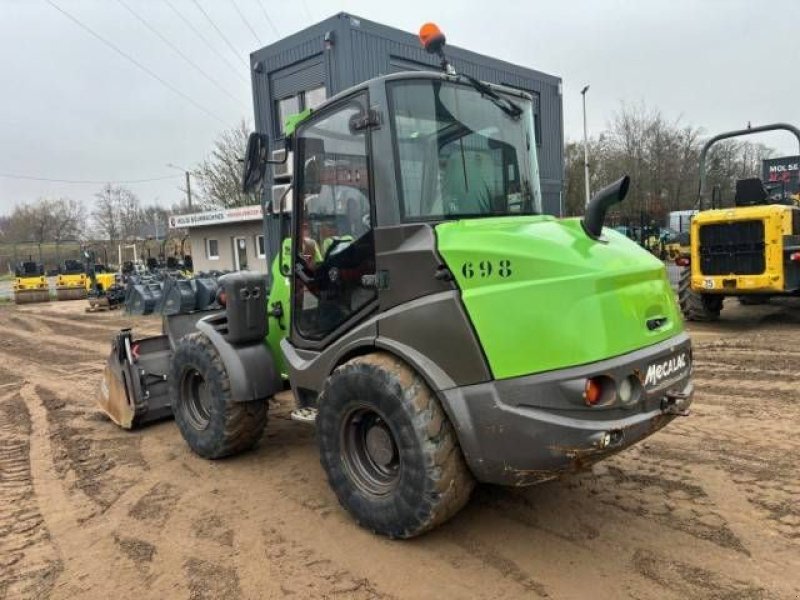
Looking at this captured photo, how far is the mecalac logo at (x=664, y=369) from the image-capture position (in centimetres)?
310

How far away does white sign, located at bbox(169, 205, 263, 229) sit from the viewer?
2278 centimetres

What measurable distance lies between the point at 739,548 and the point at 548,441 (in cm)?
129

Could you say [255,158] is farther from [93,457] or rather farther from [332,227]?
[93,457]

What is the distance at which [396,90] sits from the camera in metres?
3.38

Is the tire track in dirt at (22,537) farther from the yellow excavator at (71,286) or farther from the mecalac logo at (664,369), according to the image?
the yellow excavator at (71,286)

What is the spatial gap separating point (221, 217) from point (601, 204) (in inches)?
868

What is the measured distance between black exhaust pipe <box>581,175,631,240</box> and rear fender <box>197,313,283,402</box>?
2.43m

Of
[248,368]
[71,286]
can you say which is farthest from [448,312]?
[71,286]

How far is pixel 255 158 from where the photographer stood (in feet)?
13.3

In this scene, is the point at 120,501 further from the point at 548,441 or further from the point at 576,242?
the point at 576,242

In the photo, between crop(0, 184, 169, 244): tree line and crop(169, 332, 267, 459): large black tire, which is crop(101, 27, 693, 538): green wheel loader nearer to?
crop(169, 332, 267, 459): large black tire

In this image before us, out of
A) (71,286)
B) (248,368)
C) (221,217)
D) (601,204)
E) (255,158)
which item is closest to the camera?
(601,204)

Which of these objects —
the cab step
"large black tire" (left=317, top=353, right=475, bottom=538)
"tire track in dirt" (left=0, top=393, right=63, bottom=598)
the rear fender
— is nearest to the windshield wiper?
"large black tire" (left=317, top=353, right=475, bottom=538)

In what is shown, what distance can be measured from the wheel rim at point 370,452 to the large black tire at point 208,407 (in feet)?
4.07
